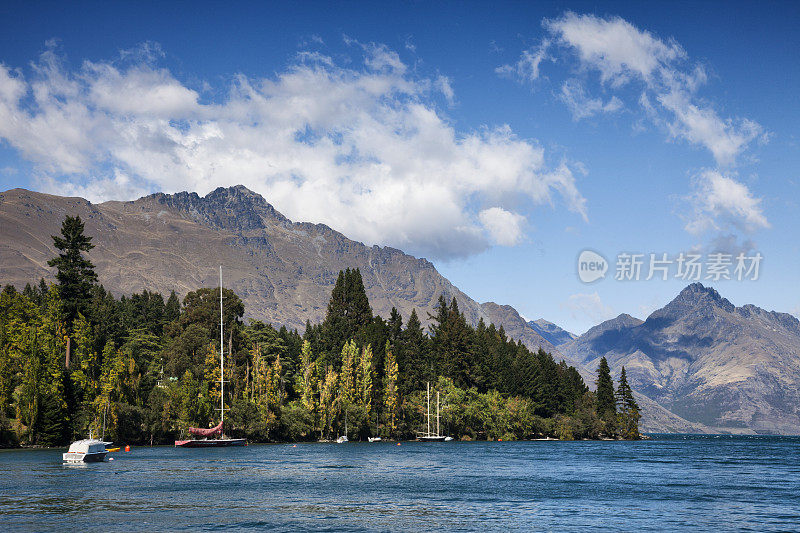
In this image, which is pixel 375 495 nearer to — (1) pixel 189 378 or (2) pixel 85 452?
(2) pixel 85 452

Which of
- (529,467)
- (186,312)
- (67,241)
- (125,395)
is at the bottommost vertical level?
(529,467)

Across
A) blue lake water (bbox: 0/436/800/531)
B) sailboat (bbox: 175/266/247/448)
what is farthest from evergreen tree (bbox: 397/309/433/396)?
blue lake water (bbox: 0/436/800/531)

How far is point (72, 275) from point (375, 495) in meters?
92.7

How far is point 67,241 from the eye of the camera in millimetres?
135750

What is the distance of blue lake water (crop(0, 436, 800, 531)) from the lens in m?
48.9

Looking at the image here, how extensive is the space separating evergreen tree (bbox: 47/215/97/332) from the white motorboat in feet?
148

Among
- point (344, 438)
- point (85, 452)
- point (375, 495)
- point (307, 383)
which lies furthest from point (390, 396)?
point (375, 495)

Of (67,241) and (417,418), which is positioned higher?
(67,241)

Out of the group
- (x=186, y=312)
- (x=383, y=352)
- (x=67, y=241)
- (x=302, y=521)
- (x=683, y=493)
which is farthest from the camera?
(x=383, y=352)

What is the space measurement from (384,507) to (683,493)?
1210 inches

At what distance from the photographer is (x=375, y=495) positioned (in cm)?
6525

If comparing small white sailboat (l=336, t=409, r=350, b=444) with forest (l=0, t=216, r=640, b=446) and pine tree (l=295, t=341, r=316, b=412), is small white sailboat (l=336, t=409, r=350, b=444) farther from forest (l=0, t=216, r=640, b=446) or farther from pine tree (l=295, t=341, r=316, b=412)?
pine tree (l=295, t=341, r=316, b=412)

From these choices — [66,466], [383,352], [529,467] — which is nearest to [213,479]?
[66,466]

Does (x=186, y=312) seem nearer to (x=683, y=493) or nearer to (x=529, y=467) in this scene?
(x=529, y=467)
